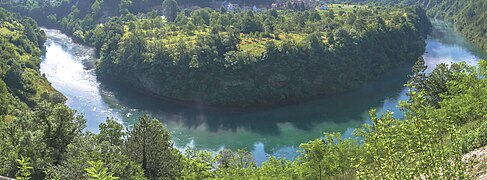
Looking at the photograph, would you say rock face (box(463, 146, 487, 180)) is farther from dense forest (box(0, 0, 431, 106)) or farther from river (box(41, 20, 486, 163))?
dense forest (box(0, 0, 431, 106))

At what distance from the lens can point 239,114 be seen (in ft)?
234

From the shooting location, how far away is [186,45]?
273 ft

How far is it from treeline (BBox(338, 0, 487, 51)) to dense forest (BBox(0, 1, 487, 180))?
1446 cm

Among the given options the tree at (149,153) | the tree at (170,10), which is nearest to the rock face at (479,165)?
the tree at (149,153)

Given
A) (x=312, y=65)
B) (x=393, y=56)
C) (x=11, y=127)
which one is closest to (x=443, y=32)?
(x=393, y=56)

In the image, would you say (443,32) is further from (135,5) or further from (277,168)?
(277,168)

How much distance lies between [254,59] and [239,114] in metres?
11.3

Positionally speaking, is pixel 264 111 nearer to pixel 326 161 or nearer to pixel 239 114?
pixel 239 114

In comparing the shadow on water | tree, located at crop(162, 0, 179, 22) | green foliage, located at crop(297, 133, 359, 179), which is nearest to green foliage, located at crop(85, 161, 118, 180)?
green foliage, located at crop(297, 133, 359, 179)

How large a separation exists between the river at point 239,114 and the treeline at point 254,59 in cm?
253

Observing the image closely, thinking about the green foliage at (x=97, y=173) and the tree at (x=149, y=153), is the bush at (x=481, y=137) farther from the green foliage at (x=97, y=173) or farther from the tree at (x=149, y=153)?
the tree at (x=149, y=153)

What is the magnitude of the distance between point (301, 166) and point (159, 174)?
1061cm

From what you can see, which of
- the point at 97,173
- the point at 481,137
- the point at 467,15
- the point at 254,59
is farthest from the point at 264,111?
the point at 467,15

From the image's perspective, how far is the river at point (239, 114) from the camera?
200 feet
